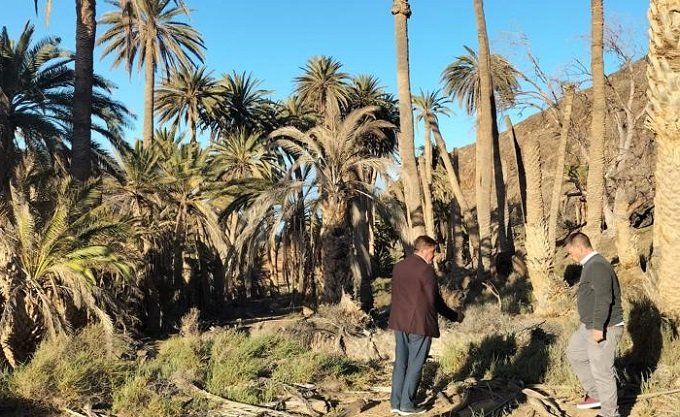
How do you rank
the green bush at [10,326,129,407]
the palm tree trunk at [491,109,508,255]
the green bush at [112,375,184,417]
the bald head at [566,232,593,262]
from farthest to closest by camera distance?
the palm tree trunk at [491,109,508,255], the green bush at [10,326,129,407], the green bush at [112,375,184,417], the bald head at [566,232,593,262]

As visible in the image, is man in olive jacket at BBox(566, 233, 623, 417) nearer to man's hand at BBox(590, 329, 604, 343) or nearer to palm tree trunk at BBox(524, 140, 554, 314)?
man's hand at BBox(590, 329, 604, 343)

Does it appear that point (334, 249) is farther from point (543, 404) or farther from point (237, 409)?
point (543, 404)

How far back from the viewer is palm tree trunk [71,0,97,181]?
49.7 ft

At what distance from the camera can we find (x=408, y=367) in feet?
19.1

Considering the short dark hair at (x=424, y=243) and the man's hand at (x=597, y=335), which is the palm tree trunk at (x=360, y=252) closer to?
the short dark hair at (x=424, y=243)

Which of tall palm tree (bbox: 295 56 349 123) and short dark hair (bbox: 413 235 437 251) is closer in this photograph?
short dark hair (bbox: 413 235 437 251)

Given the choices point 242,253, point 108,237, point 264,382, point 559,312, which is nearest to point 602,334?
point 264,382

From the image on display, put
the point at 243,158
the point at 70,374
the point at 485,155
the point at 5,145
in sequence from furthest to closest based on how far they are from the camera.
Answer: the point at 243,158 < the point at 485,155 < the point at 5,145 < the point at 70,374

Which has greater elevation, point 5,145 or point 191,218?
point 5,145

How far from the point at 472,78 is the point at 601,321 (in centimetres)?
2551

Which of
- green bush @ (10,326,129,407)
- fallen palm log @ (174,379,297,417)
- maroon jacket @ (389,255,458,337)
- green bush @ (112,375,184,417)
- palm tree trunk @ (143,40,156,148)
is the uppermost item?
palm tree trunk @ (143,40,156,148)

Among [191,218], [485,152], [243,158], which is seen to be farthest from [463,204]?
[243,158]

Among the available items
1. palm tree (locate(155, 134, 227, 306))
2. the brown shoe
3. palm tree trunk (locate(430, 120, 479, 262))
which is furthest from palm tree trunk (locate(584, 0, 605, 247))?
the brown shoe

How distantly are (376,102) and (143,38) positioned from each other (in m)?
12.7
